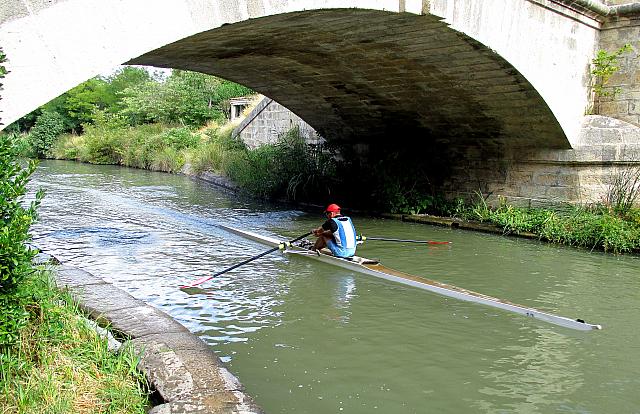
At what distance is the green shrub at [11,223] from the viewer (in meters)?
3.23

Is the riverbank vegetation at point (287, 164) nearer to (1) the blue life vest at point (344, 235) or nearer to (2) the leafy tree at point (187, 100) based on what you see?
(2) the leafy tree at point (187, 100)

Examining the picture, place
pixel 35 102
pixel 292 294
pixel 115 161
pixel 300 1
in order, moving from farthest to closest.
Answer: pixel 115 161, pixel 292 294, pixel 300 1, pixel 35 102

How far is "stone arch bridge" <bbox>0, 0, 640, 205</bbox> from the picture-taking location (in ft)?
19.0

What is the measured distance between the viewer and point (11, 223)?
3332 millimetres

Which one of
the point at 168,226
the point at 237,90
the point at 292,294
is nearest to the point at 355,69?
the point at 168,226

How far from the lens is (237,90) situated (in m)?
29.1

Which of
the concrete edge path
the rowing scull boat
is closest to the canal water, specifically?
the rowing scull boat

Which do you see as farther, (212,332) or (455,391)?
(212,332)

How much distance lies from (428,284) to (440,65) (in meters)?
4.04

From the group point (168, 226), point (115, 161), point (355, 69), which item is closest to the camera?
point (355, 69)

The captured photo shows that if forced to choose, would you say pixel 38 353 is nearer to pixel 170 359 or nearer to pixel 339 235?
pixel 170 359

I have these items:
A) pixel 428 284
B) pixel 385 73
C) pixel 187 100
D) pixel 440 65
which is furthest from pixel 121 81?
pixel 428 284

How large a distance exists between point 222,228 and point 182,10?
19.6 ft

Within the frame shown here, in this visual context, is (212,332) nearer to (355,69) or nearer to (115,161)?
(355,69)
